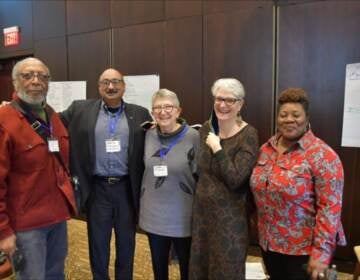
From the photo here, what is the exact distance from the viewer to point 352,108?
2.91 metres

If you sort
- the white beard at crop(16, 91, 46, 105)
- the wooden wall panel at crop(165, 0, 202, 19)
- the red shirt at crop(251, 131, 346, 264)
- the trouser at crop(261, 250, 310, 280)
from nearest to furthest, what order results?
the red shirt at crop(251, 131, 346, 264)
the trouser at crop(261, 250, 310, 280)
the white beard at crop(16, 91, 46, 105)
the wooden wall panel at crop(165, 0, 202, 19)

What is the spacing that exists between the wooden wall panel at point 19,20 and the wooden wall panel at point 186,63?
2.37 metres

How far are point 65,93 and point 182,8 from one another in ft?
6.57

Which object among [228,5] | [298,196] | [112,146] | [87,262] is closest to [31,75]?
[112,146]

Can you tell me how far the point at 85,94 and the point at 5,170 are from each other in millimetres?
2795

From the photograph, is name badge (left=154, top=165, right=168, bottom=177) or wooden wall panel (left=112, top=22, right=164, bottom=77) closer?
name badge (left=154, top=165, right=168, bottom=177)

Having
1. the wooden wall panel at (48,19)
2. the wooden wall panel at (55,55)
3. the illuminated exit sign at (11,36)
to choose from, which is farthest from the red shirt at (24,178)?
the illuminated exit sign at (11,36)

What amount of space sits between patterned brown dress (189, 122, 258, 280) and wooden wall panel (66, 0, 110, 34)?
295 cm

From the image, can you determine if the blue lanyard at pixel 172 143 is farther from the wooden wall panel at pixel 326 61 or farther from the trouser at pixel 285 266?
the wooden wall panel at pixel 326 61

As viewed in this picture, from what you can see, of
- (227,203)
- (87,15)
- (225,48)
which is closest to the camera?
(227,203)

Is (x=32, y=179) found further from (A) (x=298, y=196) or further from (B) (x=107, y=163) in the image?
(A) (x=298, y=196)

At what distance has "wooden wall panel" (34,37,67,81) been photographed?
178 inches

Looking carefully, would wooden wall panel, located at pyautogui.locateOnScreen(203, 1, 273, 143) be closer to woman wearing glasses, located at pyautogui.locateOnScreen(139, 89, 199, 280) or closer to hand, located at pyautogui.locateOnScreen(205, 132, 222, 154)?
woman wearing glasses, located at pyautogui.locateOnScreen(139, 89, 199, 280)

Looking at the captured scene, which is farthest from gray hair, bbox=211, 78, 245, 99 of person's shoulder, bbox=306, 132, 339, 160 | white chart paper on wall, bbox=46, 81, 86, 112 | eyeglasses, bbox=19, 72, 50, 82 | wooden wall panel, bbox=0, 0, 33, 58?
wooden wall panel, bbox=0, 0, 33, 58
